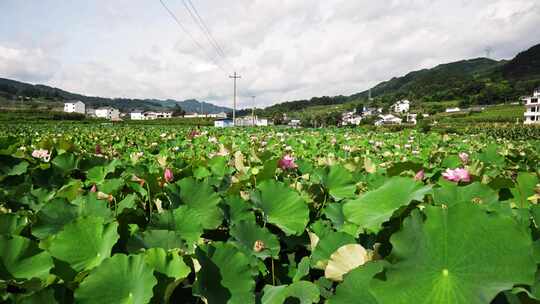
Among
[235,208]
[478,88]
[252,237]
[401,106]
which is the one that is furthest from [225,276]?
[478,88]

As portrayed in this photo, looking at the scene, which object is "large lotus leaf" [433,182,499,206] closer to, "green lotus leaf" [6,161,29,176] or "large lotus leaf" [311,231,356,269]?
"large lotus leaf" [311,231,356,269]

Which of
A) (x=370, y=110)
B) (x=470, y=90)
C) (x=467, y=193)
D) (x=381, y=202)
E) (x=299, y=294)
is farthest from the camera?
(x=370, y=110)

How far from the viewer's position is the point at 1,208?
1196mm

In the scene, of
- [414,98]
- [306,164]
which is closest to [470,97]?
[414,98]

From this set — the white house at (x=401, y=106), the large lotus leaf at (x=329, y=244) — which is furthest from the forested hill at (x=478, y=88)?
the large lotus leaf at (x=329, y=244)

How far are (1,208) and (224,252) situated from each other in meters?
0.85

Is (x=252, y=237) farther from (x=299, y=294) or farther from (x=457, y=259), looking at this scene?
(x=457, y=259)

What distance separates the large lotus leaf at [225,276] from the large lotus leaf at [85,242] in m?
0.22

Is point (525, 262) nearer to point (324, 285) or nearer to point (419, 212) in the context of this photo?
point (419, 212)

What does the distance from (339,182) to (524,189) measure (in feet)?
2.02

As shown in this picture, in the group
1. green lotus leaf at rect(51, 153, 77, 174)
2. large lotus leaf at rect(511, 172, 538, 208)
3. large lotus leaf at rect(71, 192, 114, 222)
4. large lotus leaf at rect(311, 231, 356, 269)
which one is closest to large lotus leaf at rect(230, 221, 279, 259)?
large lotus leaf at rect(311, 231, 356, 269)

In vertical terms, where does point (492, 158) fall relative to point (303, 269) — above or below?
above

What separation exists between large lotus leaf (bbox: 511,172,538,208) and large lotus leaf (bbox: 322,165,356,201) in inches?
21.2

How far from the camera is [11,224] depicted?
0.97 meters
